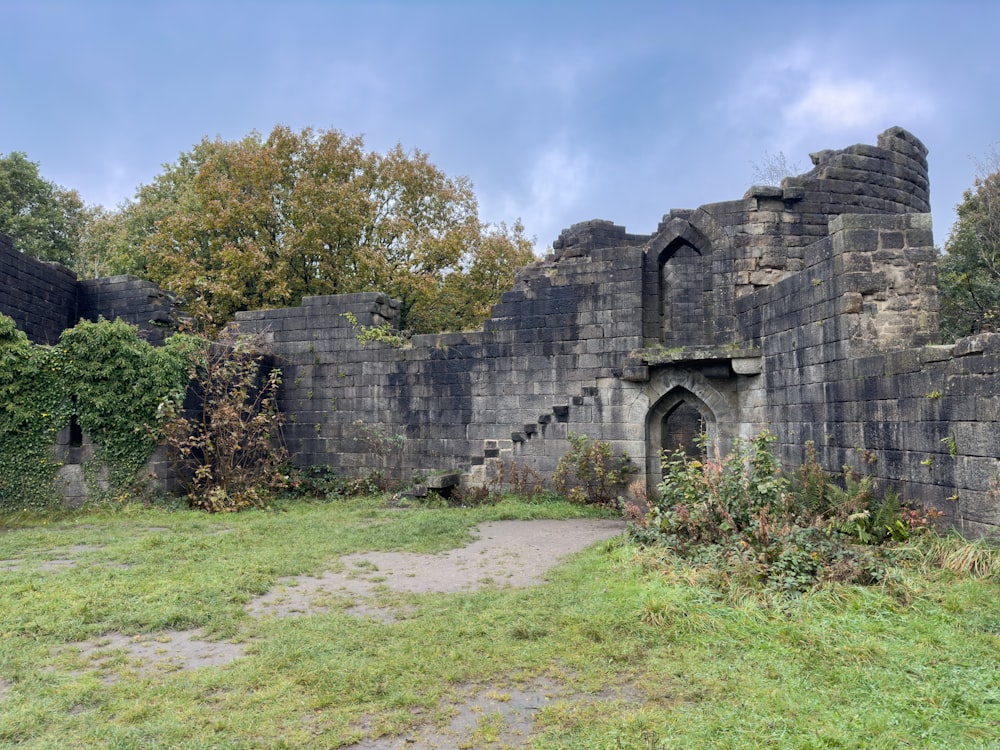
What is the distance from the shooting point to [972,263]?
20.6 m

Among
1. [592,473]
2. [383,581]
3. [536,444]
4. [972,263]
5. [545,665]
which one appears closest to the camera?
[545,665]

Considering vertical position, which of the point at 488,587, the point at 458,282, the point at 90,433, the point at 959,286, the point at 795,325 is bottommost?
the point at 488,587

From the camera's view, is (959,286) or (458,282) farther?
(458,282)

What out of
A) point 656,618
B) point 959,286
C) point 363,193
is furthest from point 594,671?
point 363,193

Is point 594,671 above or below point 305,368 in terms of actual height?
below

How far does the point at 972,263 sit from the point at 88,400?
2391 centimetres

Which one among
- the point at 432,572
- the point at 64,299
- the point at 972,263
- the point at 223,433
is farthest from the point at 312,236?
the point at 972,263

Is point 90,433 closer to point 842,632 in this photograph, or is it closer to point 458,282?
point 842,632

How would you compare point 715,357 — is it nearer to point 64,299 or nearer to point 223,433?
point 223,433

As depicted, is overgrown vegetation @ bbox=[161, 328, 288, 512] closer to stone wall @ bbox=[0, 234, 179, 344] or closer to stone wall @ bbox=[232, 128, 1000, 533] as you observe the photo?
stone wall @ bbox=[232, 128, 1000, 533]

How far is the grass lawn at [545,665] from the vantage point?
3.36 metres

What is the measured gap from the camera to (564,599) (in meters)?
5.64

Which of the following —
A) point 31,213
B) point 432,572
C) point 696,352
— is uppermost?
point 31,213

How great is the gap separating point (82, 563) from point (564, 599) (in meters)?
5.49
